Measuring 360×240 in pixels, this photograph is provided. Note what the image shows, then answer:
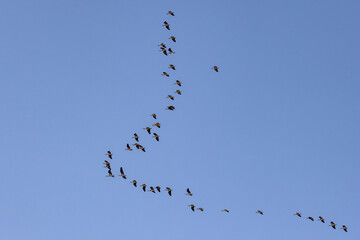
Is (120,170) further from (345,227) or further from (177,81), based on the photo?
(345,227)

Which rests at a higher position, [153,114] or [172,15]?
[172,15]

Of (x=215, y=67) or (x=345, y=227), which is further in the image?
(x=345, y=227)

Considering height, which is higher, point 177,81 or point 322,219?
point 177,81

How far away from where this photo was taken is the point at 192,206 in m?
117

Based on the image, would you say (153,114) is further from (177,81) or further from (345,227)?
(345,227)

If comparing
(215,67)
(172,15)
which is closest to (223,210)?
(215,67)

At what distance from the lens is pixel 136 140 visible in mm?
116000

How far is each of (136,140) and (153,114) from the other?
494 centimetres

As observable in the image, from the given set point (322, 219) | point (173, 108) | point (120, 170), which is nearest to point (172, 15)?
point (173, 108)

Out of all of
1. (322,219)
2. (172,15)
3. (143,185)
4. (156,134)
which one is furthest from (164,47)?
(322,219)

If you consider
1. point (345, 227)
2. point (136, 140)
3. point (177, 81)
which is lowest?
point (345, 227)

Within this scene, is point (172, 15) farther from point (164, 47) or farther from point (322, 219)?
point (322, 219)

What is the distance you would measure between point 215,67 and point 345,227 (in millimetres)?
32464

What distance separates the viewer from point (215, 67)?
113062 millimetres
